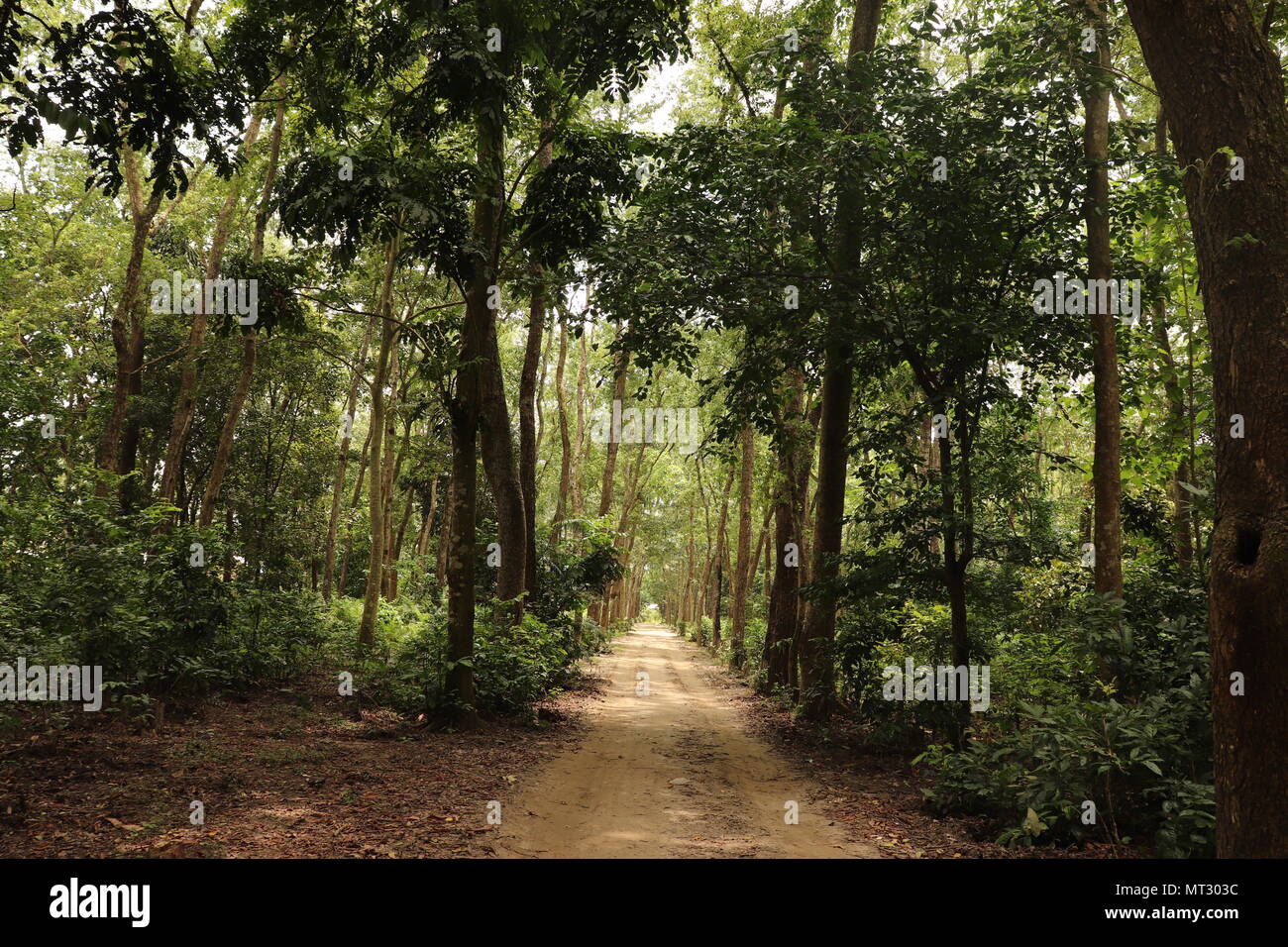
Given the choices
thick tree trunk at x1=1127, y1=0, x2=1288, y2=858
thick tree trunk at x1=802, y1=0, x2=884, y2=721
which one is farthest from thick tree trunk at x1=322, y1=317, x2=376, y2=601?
thick tree trunk at x1=1127, y1=0, x2=1288, y2=858

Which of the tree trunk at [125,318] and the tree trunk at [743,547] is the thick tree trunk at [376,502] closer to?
the tree trunk at [125,318]

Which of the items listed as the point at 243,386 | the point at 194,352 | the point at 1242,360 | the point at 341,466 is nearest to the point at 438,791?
the point at 1242,360

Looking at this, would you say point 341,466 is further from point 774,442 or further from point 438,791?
point 438,791

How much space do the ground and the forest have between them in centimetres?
6

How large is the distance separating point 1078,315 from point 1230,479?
19.5 feet

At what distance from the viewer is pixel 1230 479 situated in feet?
12.9

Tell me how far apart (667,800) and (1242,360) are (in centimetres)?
601

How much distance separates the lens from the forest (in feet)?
16.3

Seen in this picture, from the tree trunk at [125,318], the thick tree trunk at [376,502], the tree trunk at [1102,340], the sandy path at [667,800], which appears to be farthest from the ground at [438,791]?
the tree trunk at [125,318]

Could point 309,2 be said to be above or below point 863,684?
above

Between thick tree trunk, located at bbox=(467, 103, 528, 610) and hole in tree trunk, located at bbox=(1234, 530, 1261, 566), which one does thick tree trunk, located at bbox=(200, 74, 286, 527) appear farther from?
hole in tree trunk, located at bbox=(1234, 530, 1261, 566)
